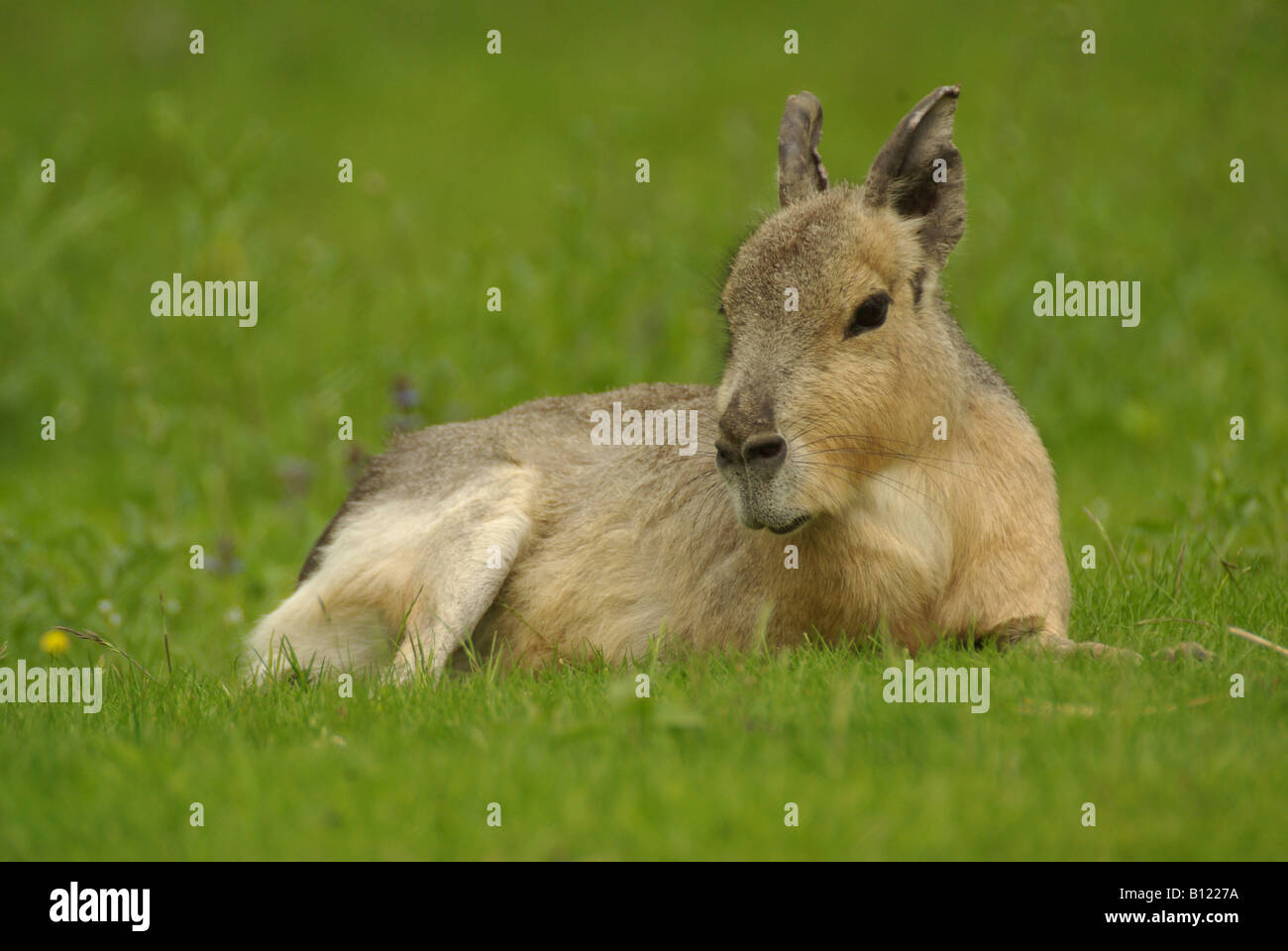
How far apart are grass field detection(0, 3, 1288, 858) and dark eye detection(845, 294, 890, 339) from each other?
0.97m

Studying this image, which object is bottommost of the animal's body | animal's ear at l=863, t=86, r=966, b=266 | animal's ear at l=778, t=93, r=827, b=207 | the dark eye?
the animal's body

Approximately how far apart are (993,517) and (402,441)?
2.60 metres

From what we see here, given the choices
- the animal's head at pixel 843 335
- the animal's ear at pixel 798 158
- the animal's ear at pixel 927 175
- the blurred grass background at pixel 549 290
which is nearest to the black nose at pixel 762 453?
the animal's head at pixel 843 335

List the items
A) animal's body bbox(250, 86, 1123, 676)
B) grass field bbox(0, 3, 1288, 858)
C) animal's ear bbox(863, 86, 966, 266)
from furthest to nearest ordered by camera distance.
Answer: animal's ear bbox(863, 86, 966, 266) → animal's body bbox(250, 86, 1123, 676) → grass field bbox(0, 3, 1288, 858)

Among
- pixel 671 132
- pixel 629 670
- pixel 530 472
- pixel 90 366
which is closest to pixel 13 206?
pixel 90 366

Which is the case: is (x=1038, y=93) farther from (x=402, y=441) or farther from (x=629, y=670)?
(x=629, y=670)

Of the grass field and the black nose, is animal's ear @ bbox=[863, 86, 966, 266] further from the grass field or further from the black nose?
the black nose

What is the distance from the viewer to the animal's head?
164 inches

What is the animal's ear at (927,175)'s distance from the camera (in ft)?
14.8

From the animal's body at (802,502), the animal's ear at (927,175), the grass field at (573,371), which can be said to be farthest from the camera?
the animal's ear at (927,175)

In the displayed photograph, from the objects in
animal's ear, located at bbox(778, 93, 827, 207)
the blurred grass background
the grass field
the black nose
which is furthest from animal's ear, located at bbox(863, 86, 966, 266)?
the black nose

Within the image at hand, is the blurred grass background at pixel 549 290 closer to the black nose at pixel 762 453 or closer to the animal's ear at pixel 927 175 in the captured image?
the animal's ear at pixel 927 175

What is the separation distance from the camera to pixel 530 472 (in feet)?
18.4

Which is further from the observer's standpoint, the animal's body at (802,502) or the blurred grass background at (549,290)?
the blurred grass background at (549,290)
